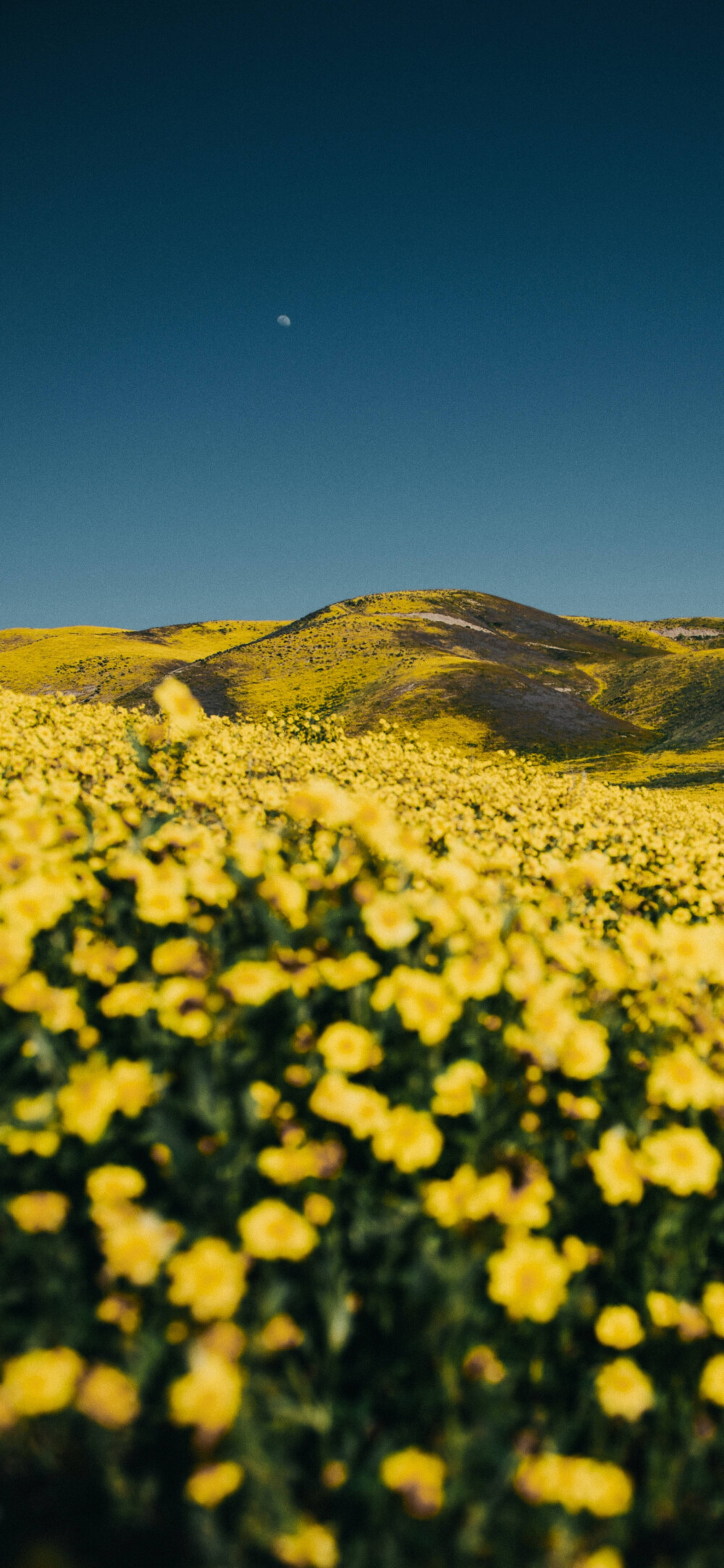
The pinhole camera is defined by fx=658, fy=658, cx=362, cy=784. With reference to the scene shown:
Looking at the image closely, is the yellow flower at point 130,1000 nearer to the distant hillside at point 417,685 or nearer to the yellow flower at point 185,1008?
the yellow flower at point 185,1008

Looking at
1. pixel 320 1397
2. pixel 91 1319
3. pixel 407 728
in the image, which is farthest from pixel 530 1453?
pixel 407 728

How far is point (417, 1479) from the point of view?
1432 millimetres

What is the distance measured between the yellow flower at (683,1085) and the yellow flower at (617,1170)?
24cm

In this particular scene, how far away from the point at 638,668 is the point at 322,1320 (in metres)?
59.2

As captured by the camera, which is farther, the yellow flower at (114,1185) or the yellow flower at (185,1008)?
the yellow flower at (185,1008)

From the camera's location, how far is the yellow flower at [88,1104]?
1.73 metres

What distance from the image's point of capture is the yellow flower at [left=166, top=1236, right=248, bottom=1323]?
4.82ft

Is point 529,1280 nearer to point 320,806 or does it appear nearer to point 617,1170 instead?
point 617,1170

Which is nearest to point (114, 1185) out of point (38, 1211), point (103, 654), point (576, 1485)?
point (38, 1211)

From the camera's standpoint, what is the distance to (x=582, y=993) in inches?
115

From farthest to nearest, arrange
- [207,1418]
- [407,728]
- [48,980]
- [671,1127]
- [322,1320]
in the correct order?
[407,728] → [48,980] → [671,1127] → [322,1320] → [207,1418]

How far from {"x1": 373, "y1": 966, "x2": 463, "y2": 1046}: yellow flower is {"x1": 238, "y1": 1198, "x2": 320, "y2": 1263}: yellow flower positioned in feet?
2.01

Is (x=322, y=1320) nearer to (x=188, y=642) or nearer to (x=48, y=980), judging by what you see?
(x=48, y=980)

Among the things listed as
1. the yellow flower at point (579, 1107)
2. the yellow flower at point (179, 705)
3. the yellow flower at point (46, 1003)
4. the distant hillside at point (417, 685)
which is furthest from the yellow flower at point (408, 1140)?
the distant hillside at point (417, 685)
